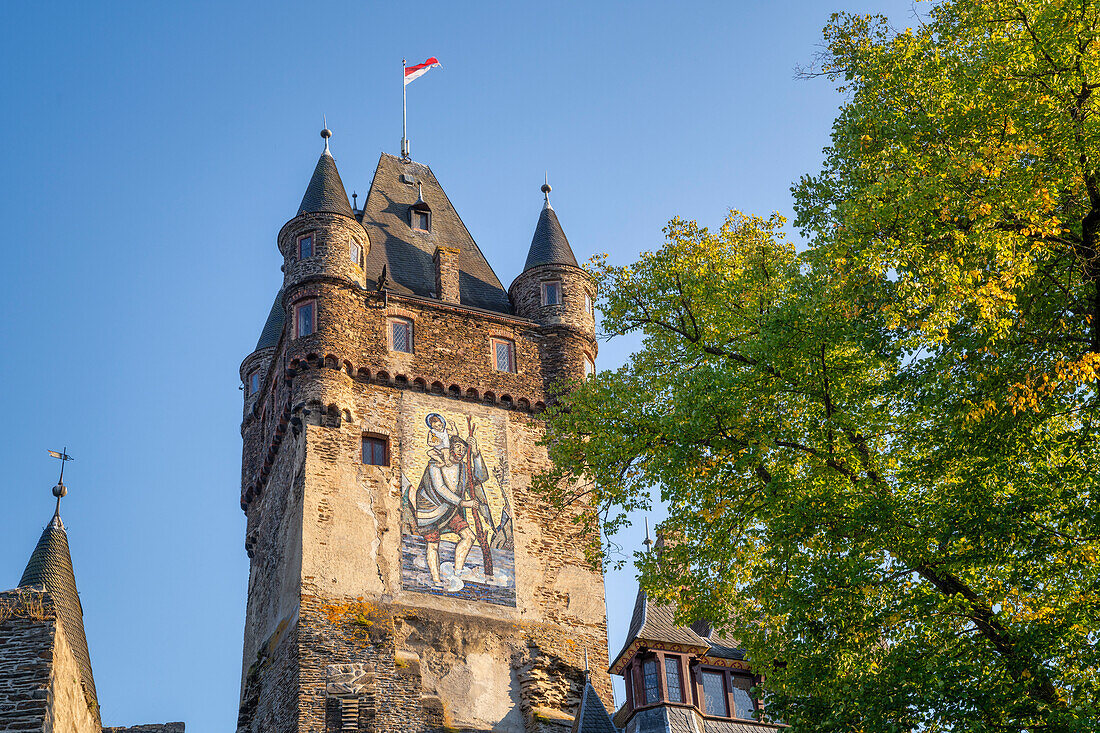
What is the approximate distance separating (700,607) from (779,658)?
8.91ft

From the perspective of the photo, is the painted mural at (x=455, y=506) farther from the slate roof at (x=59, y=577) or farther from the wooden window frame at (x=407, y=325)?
the slate roof at (x=59, y=577)

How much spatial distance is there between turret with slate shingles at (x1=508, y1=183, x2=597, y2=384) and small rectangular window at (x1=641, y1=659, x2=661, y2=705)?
7676 millimetres

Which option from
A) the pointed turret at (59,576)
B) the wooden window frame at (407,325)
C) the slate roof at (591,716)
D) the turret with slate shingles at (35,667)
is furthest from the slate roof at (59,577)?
the slate roof at (591,716)

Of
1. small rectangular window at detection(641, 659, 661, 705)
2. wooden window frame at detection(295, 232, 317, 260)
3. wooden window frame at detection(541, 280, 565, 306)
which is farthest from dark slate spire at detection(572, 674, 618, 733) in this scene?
wooden window frame at detection(295, 232, 317, 260)

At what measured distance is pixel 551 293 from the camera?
32.8 metres

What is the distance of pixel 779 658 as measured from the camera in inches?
627

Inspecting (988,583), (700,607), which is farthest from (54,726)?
(988,583)

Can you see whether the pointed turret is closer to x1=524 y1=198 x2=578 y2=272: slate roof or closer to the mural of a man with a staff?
the mural of a man with a staff

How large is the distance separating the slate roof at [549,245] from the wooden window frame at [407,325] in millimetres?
4192

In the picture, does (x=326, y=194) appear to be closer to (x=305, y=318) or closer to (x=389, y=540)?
(x=305, y=318)

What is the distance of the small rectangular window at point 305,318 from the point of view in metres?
29.5

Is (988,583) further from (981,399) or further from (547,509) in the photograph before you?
(547,509)

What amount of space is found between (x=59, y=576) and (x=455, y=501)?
8482 millimetres

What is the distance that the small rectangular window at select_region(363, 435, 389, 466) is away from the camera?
2836 cm
